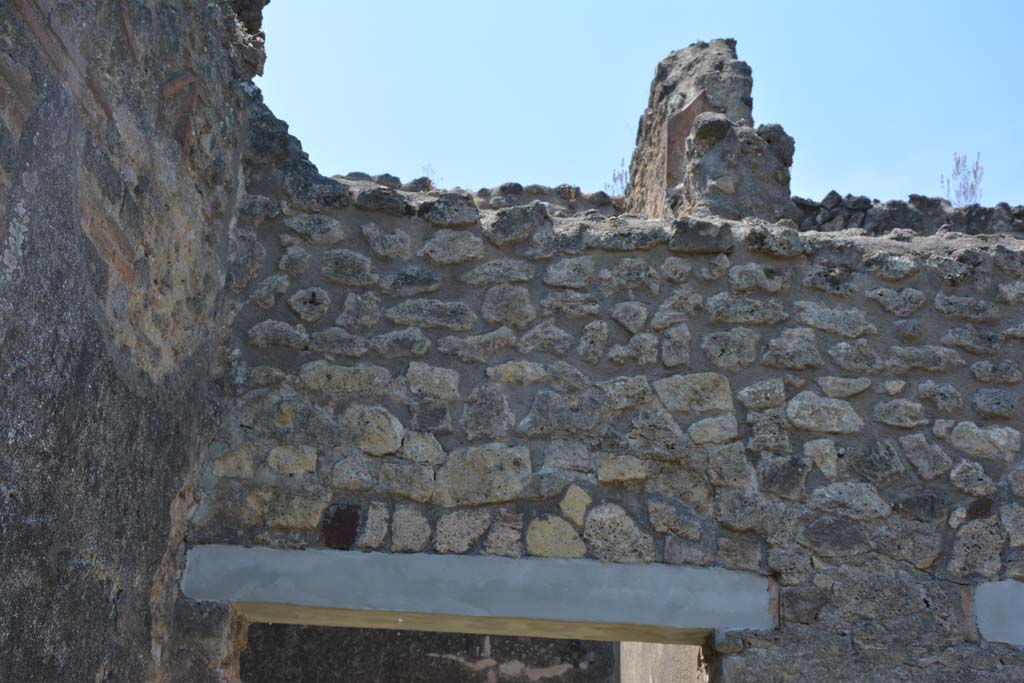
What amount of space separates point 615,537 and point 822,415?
0.76m

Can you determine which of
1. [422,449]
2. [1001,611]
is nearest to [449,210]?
[422,449]

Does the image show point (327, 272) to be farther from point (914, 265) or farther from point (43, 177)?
point (914, 265)

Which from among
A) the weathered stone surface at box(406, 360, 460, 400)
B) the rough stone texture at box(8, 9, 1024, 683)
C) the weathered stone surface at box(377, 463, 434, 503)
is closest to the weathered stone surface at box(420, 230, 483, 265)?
the rough stone texture at box(8, 9, 1024, 683)

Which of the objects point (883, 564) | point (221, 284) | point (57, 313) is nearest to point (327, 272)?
point (221, 284)

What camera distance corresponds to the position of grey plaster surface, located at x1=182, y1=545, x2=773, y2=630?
321 cm

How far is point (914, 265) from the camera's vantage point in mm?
3713

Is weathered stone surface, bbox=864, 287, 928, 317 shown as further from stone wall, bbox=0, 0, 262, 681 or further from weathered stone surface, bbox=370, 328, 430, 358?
stone wall, bbox=0, 0, 262, 681

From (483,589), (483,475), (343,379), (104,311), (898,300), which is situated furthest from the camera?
(898,300)

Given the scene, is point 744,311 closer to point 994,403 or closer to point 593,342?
point 593,342

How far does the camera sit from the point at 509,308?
3.58 metres

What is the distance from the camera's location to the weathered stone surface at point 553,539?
3.28m

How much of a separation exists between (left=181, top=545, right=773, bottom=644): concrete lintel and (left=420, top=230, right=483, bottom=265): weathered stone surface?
977mm

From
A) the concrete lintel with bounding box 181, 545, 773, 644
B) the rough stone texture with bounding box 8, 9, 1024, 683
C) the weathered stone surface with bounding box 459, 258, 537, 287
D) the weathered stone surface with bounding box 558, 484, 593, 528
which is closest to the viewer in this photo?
the rough stone texture with bounding box 8, 9, 1024, 683

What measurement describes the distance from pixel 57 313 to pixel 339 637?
3.51 m
